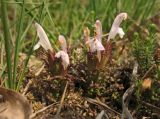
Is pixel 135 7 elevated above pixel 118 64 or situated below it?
above

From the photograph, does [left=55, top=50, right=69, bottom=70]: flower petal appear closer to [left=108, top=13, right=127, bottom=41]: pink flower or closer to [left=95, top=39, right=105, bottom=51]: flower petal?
[left=95, top=39, right=105, bottom=51]: flower petal

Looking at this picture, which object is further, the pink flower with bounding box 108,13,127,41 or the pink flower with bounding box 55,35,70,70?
the pink flower with bounding box 108,13,127,41

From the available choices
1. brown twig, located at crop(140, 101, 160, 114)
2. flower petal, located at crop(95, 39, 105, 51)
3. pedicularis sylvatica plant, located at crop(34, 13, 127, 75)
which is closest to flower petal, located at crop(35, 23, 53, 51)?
pedicularis sylvatica plant, located at crop(34, 13, 127, 75)

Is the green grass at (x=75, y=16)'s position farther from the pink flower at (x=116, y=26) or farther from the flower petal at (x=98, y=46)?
the flower petal at (x=98, y=46)

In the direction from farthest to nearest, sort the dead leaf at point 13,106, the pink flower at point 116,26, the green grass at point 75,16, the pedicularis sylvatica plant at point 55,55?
the green grass at point 75,16, the pink flower at point 116,26, the pedicularis sylvatica plant at point 55,55, the dead leaf at point 13,106

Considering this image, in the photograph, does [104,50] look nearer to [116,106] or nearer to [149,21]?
[116,106]

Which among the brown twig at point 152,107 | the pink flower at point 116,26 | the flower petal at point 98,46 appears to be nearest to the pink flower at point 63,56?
the flower petal at point 98,46

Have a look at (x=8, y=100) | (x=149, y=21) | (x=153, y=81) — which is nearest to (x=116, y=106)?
(x=153, y=81)

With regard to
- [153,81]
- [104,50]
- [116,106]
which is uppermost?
[104,50]

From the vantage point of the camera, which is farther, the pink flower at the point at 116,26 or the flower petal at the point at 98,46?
the pink flower at the point at 116,26
